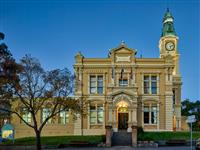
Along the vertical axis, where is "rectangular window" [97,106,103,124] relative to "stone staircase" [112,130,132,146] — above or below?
above

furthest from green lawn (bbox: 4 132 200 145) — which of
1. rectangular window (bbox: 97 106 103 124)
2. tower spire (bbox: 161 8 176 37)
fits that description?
tower spire (bbox: 161 8 176 37)

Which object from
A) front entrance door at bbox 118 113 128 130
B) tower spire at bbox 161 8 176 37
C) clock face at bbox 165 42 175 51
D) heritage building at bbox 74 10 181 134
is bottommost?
front entrance door at bbox 118 113 128 130

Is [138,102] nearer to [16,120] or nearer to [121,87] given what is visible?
[121,87]

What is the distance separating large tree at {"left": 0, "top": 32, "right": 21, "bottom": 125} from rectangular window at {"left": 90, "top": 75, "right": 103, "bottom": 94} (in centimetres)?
2005

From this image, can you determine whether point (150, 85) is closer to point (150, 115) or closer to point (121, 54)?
point (150, 115)

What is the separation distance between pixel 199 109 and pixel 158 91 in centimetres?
4607

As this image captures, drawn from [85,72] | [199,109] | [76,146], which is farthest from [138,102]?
[199,109]

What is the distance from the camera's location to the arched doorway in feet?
149

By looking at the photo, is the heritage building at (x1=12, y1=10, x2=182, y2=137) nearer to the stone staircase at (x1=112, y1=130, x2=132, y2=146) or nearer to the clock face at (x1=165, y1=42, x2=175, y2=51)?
the stone staircase at (x1=112, y1=130, x2=132, y2=146)

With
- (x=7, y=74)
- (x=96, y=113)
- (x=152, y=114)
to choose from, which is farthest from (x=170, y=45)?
(x=7, y=74)

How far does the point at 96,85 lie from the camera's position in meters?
48.0

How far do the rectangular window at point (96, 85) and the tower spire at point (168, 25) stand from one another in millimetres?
23548

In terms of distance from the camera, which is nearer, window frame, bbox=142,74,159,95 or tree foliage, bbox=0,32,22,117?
tree foliage, bbox=0,32,22,117

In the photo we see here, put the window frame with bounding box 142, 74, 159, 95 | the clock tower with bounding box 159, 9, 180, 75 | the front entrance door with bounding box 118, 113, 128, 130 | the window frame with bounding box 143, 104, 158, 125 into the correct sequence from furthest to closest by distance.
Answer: the clock tower with bounding box 159, 9, 180, 75, the window frame with bounding box 142, 74, 159, 95, the window frame with bounding box 143, 104, 158, 125, the front entrance door with bounding box 118, 113, 128, 130
